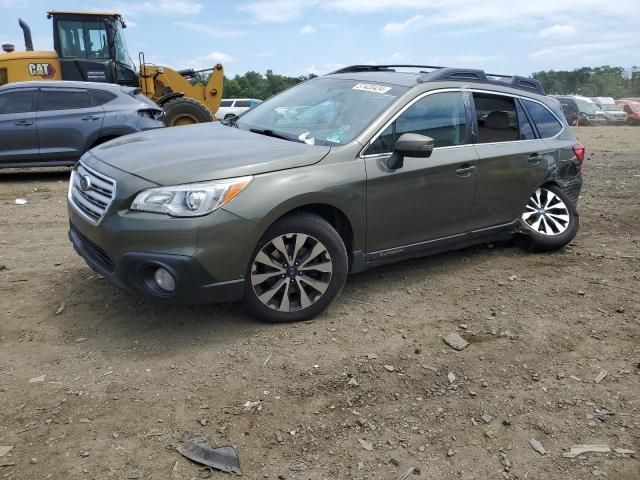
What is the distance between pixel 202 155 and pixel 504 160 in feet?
8.53

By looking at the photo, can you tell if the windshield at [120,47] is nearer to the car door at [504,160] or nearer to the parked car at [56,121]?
the parked car at [56,121]

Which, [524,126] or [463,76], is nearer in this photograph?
[463,76]

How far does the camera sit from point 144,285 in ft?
11.2

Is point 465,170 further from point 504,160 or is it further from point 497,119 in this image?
point 497,119

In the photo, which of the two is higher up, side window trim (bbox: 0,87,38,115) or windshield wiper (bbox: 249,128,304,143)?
side window trim (bbox: 0,87,38,115)

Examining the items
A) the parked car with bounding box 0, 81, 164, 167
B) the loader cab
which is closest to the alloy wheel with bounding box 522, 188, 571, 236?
the parked car with bounding box 0, 81, 164, 167

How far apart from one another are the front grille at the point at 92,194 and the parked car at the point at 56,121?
565 centimetres

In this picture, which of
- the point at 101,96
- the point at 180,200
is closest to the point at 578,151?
the point at 180,200

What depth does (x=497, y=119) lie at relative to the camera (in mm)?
5000

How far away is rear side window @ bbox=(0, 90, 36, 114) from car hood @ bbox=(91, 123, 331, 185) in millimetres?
5919

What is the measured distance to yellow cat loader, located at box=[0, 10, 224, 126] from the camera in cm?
1194

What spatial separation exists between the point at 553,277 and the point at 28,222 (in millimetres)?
5473

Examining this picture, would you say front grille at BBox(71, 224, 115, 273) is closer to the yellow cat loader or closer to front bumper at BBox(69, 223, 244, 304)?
front bumper at BBox(69, 223, 244, 304)

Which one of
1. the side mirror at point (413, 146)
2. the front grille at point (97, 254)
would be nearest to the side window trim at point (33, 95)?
the front grille at point (97, 254)
